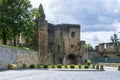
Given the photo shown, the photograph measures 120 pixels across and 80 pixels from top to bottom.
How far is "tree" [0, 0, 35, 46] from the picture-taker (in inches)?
2106

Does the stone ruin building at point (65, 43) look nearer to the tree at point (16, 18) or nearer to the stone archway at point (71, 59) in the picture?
the stone archway at point (71, 59)

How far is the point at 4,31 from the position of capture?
5491 centimetres

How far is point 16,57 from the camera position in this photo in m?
47.3

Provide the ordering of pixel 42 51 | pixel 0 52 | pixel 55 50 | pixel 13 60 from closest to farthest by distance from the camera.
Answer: pixel 0 52, pixel 13 60, pixel 42 51, pixel 55 50

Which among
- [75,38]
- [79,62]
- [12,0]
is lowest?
[79,62]

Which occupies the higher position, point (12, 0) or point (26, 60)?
point (12, 0)

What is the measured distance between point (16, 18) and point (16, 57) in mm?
8749

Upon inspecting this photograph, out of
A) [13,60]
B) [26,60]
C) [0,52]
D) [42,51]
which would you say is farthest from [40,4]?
[0,52]

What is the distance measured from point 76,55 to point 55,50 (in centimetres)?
531

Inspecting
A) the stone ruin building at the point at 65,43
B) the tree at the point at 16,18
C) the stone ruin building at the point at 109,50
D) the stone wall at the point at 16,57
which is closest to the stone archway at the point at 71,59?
the stone ruin building at the point at 65,43

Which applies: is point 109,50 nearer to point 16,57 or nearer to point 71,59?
point 71,59

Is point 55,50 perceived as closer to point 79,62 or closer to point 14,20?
point 79,62

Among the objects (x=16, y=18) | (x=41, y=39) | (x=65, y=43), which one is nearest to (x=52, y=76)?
(x=16, y=18)

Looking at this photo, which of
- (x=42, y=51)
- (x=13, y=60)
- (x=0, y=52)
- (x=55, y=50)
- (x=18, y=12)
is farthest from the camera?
(x=55, y=50)
